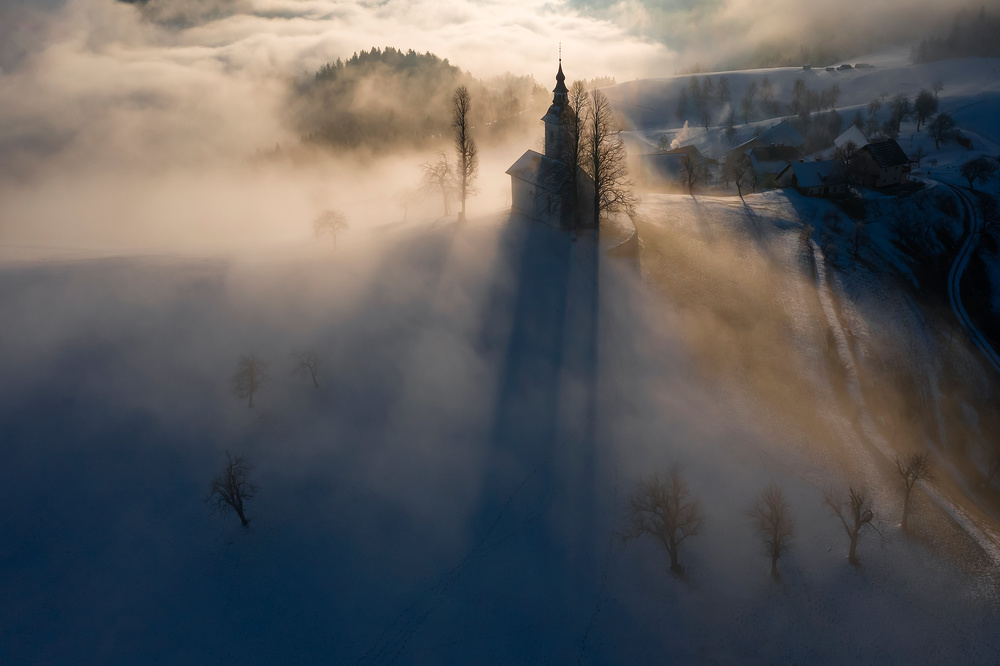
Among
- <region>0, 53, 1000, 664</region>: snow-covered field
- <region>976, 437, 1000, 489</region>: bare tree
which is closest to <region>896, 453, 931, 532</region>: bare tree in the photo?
<region>0, 53, 1000, 664</region>: snow-covered field

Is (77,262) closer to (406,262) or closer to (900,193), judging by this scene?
(406,262)

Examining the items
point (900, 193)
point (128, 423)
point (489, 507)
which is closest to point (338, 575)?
point (489, 507)

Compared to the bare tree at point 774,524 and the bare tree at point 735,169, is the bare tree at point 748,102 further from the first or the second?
the bare tree at point 774,524

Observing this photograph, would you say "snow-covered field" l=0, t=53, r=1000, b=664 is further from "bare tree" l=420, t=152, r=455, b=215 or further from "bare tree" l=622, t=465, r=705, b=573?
"bare tree" l=420, t=152, r=455, b=215

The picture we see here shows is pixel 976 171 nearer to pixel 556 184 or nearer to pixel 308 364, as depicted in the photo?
pixel 556 184

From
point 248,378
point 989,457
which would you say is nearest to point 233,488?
point 248,378
